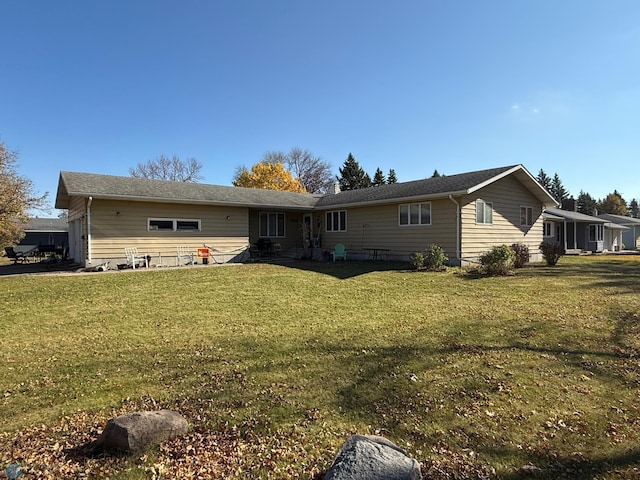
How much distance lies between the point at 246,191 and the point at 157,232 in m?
6.01

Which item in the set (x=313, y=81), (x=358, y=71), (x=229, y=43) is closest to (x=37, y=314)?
(x=229, y=43)

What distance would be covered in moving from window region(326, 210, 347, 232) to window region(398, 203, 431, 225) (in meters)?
3.74

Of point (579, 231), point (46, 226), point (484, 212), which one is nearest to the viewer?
Result: point (484, 212)

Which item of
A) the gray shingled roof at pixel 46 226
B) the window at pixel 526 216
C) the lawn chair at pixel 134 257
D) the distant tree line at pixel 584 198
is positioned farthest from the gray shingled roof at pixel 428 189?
the distant tree line at pixel 584 198

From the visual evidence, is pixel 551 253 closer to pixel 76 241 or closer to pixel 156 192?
pixel 156 192

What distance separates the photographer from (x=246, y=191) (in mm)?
20312

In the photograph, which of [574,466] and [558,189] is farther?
[558,189]

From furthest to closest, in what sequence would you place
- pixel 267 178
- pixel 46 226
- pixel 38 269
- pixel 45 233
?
pixel 267 178 < pixel 45 233 < pixel 46 226 < pixel 38 269

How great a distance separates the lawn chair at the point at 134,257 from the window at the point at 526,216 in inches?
702

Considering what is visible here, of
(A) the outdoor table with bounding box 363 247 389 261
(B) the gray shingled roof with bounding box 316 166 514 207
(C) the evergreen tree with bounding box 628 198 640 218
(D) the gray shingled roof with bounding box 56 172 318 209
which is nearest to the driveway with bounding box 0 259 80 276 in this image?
(D) the gray shingled roof with bounding box 56 172 318 209

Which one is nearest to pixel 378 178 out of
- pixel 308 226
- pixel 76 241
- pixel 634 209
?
pixel 308 226

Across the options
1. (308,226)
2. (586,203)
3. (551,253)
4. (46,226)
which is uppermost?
(586,203)

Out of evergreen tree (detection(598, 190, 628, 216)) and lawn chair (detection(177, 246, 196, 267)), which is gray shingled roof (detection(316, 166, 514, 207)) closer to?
lawn chair (detection(177, 246, 196, 267))

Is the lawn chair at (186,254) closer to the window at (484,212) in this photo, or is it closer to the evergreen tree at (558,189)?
the window at (484,212)
